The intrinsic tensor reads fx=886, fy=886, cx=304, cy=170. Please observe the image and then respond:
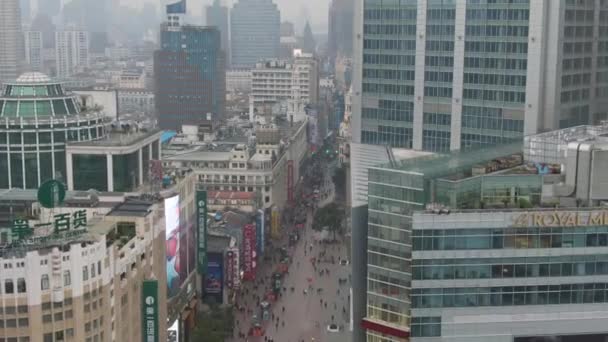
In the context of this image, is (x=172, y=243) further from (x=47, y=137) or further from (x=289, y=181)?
(x=289, y=181)

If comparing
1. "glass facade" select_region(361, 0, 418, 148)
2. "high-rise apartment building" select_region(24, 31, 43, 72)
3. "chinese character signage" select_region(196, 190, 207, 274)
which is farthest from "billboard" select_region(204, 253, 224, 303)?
"high-rise apartment building" select_region(24, 31, 43, 72)

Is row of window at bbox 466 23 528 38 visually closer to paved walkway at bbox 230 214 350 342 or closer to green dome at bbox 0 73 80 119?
paved walkway at bbox 230 214 350 342

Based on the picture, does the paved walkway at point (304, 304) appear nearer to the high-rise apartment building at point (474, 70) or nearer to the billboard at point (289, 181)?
the high-rise apartment building at point (474, 70)

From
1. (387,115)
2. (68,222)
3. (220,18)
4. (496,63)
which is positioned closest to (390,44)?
(387,115)

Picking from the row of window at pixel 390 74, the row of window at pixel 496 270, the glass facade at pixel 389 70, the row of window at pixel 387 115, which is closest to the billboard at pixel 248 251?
the glass facade at pixel 389 70

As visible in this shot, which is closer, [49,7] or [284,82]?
[284,82]

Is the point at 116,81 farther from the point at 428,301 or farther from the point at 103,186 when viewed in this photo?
the point at 428,301
